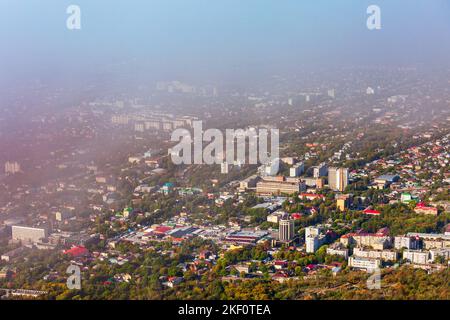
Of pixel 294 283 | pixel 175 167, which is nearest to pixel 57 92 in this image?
pixel 175 167

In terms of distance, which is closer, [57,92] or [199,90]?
[57,92]

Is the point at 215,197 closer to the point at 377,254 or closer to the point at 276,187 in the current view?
the point at 276,187

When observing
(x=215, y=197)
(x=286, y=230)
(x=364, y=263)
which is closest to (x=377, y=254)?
(x=364, y=263)

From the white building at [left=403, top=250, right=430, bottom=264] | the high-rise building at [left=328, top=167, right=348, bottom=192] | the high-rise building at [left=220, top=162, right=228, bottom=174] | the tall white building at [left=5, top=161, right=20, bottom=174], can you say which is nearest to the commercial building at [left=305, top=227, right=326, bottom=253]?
the white building at [left=403, top=250, right=430, bottom=264]

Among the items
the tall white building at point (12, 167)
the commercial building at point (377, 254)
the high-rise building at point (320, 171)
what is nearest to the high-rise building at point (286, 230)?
the commercial building at point (377, 254)

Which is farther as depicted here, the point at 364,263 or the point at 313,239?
the point at 313,239
